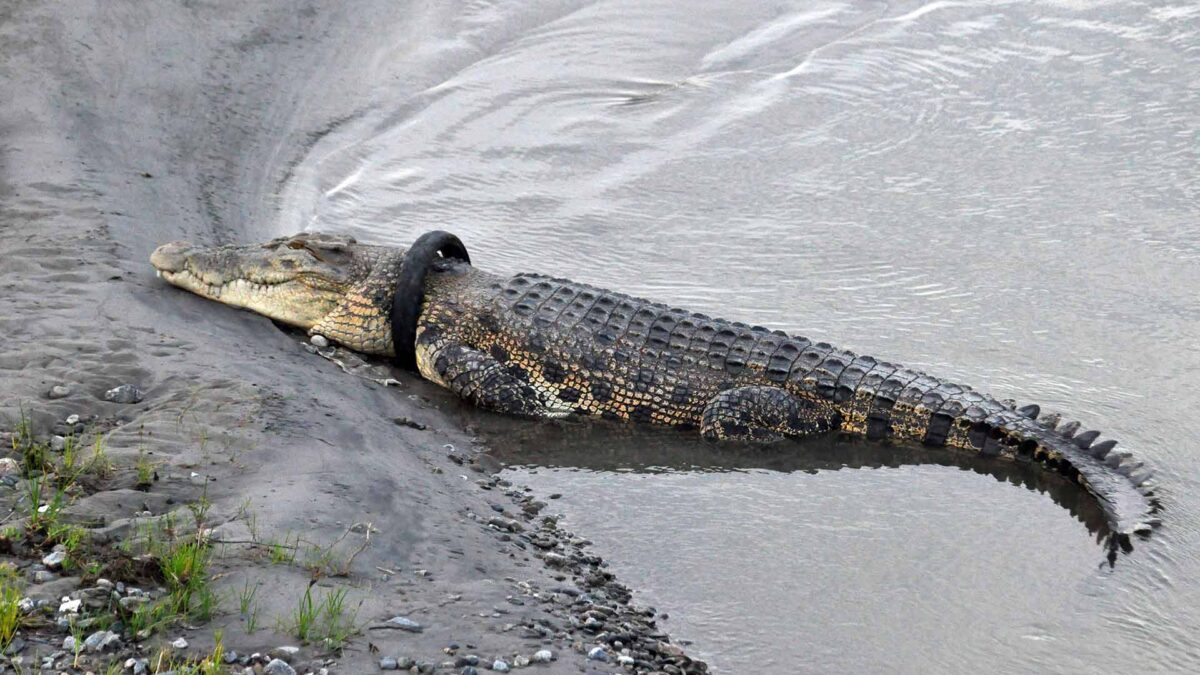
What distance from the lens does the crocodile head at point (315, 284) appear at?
Answer: 7.86 m

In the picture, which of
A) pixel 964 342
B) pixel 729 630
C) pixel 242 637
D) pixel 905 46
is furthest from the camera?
pixel 905 46

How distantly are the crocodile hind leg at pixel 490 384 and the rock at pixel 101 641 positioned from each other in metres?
3.59

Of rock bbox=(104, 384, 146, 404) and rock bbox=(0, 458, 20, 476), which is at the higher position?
rock bbox=(104, 384, 146, 404)

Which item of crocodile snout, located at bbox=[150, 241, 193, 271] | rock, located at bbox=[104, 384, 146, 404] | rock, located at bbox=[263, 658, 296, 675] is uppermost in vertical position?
crocodile snout, located at bbox=[150, 241, 193, 271]

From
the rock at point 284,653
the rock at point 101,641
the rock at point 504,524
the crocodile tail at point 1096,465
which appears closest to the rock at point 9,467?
the rock at point 101,641

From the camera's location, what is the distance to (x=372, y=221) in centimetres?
984

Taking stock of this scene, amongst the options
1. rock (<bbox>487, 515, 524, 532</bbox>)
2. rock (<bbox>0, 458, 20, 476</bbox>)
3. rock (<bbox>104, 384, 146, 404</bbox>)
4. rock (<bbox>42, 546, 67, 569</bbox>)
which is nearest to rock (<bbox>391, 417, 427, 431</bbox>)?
rock (<bbox>487, 515, 524, 532</bbox>)

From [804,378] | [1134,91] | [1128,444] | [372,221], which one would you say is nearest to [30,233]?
[372,221]

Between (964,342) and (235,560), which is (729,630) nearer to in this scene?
(235,560)

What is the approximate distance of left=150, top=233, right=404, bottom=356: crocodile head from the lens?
25.8 feet

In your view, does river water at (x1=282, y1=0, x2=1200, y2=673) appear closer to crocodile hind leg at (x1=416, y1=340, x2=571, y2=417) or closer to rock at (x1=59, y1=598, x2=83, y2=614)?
crocodile hind leg at (x1=416, y1=340, x2=571, y2=417)

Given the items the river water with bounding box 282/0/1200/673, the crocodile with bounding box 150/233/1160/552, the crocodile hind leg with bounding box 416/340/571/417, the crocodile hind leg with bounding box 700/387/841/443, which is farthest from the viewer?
the crocodile hind leg with bounding box 416/340/571/417

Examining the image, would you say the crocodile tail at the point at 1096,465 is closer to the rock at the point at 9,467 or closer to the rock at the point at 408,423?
the rock at the point at 408,423

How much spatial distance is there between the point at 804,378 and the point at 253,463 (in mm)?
3189
